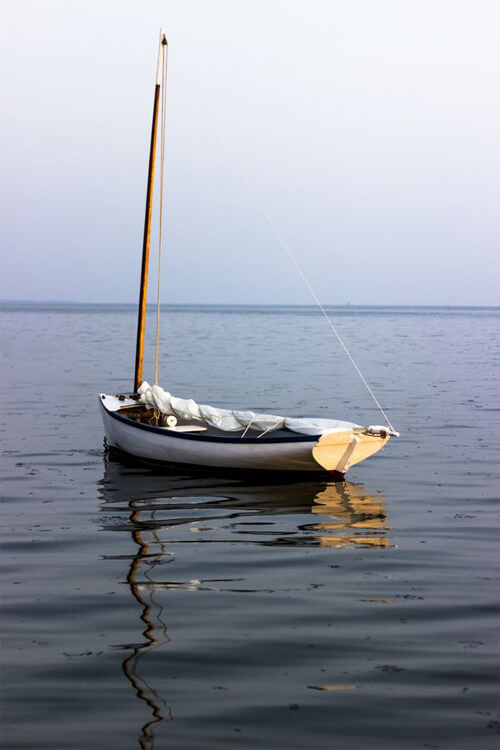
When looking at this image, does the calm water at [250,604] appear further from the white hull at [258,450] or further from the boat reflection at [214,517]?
the white hull at [258,450]

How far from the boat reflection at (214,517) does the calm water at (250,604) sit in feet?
0.19

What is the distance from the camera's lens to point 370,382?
4706 centimetres

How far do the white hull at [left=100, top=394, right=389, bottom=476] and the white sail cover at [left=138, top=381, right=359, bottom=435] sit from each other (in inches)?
15.8

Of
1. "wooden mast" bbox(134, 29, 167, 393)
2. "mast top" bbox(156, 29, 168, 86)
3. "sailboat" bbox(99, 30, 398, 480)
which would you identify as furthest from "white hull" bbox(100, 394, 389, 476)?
"mast top" bbox(156, 29, 168, 86)

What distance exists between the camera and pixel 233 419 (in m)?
22.5

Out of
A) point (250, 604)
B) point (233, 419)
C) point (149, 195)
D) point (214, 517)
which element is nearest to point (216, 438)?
point (233, 419)

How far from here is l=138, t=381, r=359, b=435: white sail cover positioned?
2116 cm

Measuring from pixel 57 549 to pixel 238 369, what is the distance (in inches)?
1550

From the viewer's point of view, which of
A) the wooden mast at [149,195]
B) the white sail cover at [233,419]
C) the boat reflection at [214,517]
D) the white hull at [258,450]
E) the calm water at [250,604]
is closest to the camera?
the calm water at [250,604]

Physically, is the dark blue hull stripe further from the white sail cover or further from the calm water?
the calm water

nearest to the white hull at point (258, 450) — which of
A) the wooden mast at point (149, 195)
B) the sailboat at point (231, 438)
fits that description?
the sailboat at point (231, 438)

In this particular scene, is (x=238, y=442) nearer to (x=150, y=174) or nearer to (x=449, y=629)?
(x=449, y=629)

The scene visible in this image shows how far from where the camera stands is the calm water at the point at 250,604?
865 centimetres

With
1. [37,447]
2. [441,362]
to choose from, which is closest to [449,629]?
[37,447]
